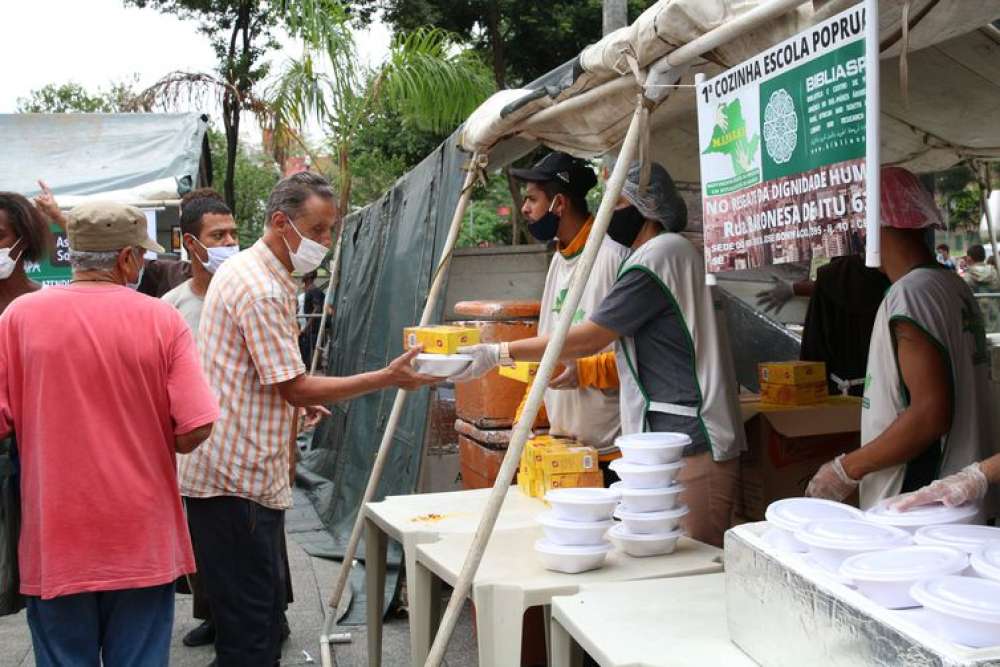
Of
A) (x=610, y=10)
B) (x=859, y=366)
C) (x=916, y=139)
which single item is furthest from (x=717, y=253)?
(x=610, y=10)

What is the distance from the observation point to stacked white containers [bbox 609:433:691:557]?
10.2 ft

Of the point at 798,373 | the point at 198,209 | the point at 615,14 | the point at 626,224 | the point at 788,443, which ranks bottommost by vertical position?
the point at 788,443

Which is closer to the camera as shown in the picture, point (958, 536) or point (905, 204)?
point (958, 536)

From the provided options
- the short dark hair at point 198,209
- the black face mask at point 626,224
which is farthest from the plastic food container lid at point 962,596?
the short dark hair at point 198,209

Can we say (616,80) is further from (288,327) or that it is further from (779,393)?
(779,393)

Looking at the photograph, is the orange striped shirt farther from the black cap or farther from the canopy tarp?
the canopy tarp

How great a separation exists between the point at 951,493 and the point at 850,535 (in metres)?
0.47

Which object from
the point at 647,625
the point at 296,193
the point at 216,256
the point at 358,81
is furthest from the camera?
the point at 358,81

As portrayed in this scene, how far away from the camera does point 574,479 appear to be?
12.5 feet

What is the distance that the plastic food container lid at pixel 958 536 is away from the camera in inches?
76.3

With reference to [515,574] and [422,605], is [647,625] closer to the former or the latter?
[515,574]

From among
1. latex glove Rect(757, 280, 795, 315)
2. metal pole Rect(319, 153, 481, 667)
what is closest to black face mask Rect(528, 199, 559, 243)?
metal pole Rect(319, 153, 481, 667)

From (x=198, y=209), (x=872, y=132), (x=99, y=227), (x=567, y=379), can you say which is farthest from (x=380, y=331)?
(x=872, y=132)

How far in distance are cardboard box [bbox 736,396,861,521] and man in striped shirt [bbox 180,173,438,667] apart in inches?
90.6
